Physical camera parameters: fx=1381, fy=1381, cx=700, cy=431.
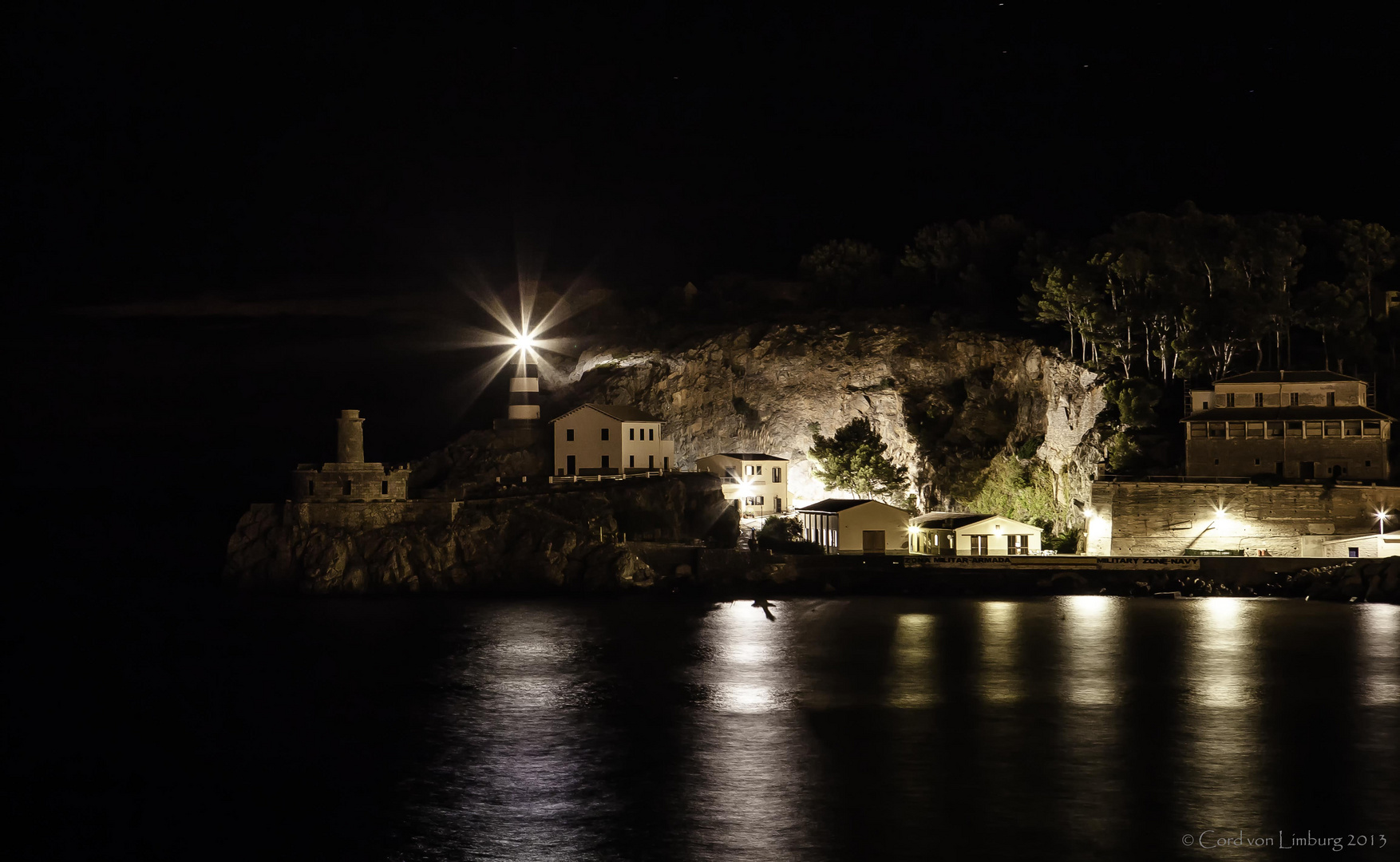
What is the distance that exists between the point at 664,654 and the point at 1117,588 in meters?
16.9

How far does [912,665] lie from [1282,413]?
19.3 metres

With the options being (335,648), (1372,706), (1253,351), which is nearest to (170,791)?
(335,648)

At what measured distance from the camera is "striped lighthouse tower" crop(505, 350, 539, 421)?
55.2 m

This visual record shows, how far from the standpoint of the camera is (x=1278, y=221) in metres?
52.4

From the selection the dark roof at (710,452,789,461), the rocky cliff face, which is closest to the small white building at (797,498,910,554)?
the rocky cliff face

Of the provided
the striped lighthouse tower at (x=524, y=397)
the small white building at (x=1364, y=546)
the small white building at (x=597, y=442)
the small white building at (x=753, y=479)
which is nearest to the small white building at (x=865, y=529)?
the small white building at (x=753, y=479)

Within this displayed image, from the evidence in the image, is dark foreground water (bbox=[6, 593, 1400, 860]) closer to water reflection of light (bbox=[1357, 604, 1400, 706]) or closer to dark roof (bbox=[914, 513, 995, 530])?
water reflection of light (bbox=[1357, 604, 1400, 706])

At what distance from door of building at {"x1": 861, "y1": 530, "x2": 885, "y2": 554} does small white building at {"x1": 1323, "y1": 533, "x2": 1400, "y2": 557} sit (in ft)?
46.3

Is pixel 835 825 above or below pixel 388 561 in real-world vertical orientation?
below

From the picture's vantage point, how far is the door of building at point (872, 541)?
158 feet

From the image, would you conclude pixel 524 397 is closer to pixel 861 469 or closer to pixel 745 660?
pixel 861 469

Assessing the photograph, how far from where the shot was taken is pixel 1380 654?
33000 mm

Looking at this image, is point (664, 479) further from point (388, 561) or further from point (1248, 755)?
point (1248, 755)

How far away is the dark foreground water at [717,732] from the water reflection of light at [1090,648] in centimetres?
13
